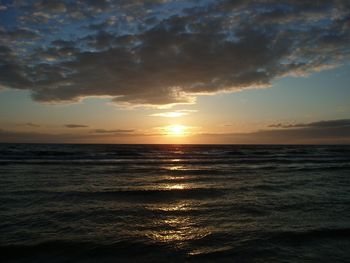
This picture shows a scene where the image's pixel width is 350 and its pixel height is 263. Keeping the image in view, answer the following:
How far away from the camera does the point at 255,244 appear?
8148 mm

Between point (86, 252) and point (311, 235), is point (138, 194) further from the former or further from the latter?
point (311, 235)

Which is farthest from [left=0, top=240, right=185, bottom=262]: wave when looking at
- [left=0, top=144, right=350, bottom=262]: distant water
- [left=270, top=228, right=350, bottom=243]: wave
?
[left=270, top=228, right=350, bottom=243]: wave

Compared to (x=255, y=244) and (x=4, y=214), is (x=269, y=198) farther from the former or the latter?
(x=4, y=214)

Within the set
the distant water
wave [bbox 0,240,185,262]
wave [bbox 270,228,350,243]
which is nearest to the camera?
wave [bbox 0,240,185,262]

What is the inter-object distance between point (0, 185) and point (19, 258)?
39.9ft

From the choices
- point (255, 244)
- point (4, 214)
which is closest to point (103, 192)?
point (4, 214)

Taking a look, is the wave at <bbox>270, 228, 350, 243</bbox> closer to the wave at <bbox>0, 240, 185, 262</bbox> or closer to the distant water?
the distant water

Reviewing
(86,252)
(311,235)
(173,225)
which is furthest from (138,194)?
(311,235)

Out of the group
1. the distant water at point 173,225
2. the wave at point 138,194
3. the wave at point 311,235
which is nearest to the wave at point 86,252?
the distant water at point 173,225

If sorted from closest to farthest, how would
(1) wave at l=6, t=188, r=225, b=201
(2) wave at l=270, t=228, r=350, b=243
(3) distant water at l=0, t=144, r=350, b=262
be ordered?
(3) distant water at l=0, t=144, r=350, b=262 → (2) wave at l=270, t=228, r=350, b=243 → (1) wave at l=6, t=188, r=225, b=201

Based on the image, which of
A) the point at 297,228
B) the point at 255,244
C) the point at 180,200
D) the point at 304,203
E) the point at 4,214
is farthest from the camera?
the point at 180,200

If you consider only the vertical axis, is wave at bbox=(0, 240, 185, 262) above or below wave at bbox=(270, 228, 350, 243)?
above

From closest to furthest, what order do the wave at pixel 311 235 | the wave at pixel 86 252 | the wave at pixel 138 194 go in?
the wave at pixel 86 252 < the wave at pixel 311 235 < the wave at pixel 138 194

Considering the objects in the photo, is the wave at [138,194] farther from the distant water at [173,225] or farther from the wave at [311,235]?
the wave at [311,235]
